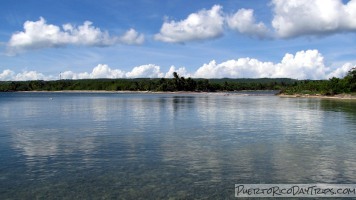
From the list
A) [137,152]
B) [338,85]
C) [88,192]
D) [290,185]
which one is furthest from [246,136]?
[338,85]

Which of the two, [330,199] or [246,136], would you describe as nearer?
[330,199]

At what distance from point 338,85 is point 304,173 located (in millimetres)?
188600

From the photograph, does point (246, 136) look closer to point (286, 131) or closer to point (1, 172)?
point (286, 131)

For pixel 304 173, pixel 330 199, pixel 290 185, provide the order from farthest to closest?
pixel 304 173
pixel 290 185
pixel 330 199

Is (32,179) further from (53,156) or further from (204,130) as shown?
(204,130)

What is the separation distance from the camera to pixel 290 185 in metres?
20.9

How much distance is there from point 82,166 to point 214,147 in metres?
12.6

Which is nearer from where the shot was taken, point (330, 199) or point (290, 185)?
point (330, 199)

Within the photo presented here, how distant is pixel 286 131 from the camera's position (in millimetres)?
44938

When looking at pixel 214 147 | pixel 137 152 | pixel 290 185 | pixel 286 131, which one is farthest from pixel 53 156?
pixel 286 131

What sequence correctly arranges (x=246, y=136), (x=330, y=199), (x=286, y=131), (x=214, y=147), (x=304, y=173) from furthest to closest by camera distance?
1. (x=286, y=131)
2. (x=246, y=136)
3. (x=214, y=147)
4. (x=304, y=173)
5. (x=330, y=199)

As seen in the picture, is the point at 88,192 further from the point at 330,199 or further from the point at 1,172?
the point at 330,199

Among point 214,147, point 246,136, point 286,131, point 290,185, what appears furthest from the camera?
point 286,131

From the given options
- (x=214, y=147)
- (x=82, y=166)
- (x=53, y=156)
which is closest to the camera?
(x=82, y=166)
